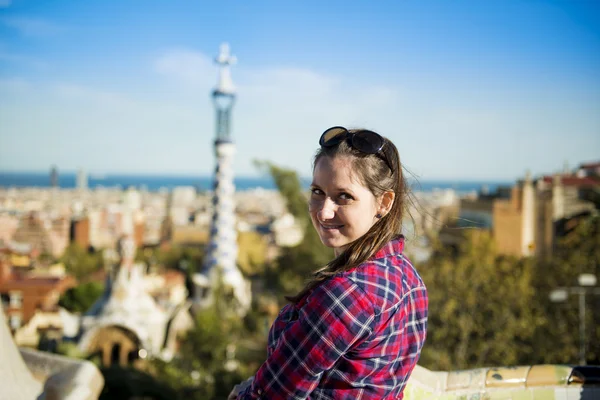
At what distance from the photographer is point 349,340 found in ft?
4.57

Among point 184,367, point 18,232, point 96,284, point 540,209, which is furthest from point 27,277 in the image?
point 540,209

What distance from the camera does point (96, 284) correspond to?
796 inches

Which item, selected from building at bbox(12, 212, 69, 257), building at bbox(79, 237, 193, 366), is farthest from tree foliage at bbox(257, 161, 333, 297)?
building at bbox(12, 212, 69, 257)

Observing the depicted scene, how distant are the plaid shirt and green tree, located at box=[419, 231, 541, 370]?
8.16m

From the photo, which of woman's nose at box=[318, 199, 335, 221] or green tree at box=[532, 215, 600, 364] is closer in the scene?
woman's nose at box=[318, 199, 335, 221]

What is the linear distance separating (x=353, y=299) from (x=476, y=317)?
382 inches

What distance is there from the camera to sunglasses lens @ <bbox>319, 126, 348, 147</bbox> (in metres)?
1.65

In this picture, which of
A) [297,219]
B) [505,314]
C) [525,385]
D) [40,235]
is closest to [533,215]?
[297,219]

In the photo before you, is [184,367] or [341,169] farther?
[184,367]

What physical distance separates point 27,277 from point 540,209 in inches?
627

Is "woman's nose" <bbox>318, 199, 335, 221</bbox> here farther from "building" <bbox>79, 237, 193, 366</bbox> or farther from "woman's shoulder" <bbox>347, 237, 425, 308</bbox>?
"building" <bbox>79, 237, 193, 366</bbox>

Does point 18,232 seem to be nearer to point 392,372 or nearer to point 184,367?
point 184,367

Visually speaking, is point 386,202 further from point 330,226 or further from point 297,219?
point 297,219

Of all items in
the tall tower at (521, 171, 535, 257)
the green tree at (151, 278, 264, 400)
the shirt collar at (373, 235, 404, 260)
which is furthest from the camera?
the tall tower at (521, 171, 535, 257)
